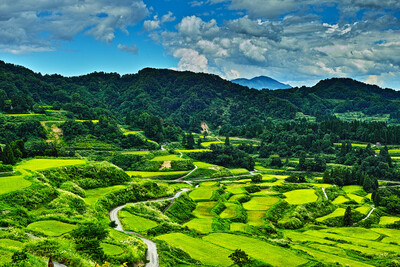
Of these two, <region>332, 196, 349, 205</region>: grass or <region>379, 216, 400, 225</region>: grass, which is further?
<region>332, 196, 349, 205</region>: grass

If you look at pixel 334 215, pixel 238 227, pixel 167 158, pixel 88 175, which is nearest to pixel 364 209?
pixel 334 215

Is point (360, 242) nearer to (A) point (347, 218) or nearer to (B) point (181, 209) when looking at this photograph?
(A) point (347, 218)

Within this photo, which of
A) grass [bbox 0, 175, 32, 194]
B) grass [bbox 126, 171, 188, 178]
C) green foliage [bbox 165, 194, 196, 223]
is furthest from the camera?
grass [bbox 126, 171, 188, 178]

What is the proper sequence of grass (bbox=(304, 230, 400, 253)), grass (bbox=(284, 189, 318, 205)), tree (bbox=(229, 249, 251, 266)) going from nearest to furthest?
tree (bbox=(229, 249, 251, 266)) → grass (bbox=(304, 230, 400, 253)) → grass (bbox=(284, 189, 318, 205))

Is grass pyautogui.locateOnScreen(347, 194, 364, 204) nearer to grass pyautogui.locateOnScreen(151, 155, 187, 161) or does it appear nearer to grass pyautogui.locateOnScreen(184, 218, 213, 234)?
grass pyautogui.locateOnScreen(184, 218, 213, 234)

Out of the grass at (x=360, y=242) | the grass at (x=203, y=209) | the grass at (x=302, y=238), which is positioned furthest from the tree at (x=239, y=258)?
the grass at (x=203, y=209)

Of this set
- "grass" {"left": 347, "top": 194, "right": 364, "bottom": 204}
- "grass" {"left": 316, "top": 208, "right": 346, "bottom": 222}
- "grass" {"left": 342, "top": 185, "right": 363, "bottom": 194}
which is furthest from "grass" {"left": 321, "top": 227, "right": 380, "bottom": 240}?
"grass" {"left": 342, "top": 185, "right": 363, "bottom": 194}

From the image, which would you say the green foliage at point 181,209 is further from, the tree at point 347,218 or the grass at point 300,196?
the tree at point 347,218
